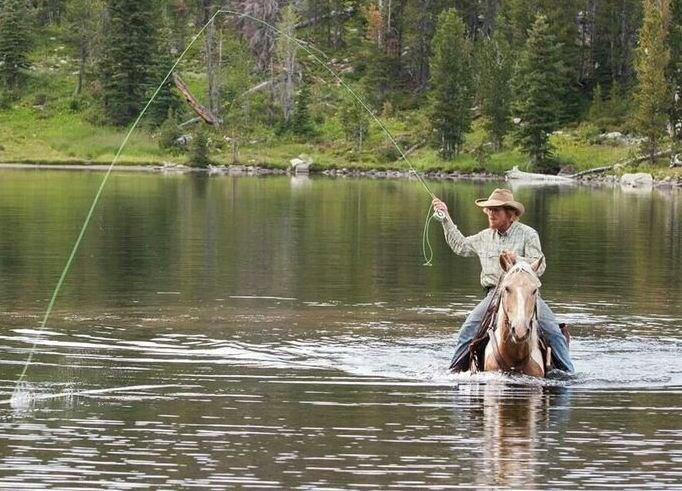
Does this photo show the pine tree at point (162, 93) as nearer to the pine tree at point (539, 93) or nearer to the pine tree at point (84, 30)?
the pine tree at point (84, 30)

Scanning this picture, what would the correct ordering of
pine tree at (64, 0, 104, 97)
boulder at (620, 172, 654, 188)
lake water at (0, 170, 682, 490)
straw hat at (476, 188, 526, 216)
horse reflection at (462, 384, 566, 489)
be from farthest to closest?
pine tree at (64, 0, 104, 97) < boulder at (620, 172, 654, 188) < straw hat at (476, 188, 526, 216) < lake water at (0, 170, 682, 490) < horse reflection at (462, 384, 566, 489)

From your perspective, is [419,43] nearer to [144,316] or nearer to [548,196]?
[548,196]

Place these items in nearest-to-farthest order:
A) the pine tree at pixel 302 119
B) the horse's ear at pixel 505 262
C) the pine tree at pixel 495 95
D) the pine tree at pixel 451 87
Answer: the horse's ear at pixel 505 262 → the pine tree at pixel 495 95 → the pine tree at pixel 451 87 → the pine tree at pixel 302 119

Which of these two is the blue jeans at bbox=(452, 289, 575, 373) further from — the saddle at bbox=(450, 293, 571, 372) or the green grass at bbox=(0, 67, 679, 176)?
the green grass at bbox=(0, 67, 679, 176)

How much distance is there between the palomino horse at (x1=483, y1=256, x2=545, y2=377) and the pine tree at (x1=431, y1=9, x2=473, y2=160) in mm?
81583

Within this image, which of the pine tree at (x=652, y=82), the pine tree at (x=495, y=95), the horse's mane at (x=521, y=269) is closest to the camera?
the horse's mane at (x=521, y=269)

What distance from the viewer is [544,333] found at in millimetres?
17672

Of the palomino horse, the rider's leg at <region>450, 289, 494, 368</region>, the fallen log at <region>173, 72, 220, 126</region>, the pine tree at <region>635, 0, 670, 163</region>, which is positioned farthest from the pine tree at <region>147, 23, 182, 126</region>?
the palomino horse

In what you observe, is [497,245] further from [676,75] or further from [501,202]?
[676,75]

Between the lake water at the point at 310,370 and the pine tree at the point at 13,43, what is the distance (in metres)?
76.3

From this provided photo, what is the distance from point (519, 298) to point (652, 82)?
7787 cm

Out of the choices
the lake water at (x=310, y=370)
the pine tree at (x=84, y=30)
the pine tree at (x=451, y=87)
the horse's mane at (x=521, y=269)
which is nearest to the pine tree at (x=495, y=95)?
the pine tree at (x=451, y=87)

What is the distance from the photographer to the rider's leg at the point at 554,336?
17.6 metres

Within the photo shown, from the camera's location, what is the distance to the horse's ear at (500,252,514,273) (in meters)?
16.5
